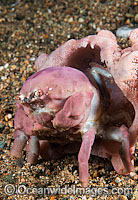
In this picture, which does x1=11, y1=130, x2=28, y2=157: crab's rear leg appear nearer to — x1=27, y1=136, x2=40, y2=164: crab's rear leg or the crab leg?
x1=27, y1=136, x2=40, y2=164: crab's rear leg

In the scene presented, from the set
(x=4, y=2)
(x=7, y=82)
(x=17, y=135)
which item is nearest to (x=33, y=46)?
(x=7, y=82)

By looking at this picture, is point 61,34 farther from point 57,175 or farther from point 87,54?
point 57,175

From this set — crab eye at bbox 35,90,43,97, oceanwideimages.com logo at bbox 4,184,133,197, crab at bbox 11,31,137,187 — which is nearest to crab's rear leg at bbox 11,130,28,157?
crab at bbox 11,31,137,187

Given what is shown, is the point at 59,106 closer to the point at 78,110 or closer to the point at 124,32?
the point at 78,110

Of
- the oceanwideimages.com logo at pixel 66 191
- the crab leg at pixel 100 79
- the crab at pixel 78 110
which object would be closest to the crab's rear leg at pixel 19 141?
the crab at pixel 78 110

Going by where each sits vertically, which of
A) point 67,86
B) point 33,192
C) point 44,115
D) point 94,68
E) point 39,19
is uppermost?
point 39,19

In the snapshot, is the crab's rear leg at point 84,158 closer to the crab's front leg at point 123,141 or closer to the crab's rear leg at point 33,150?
the crab's front leg at point 123,141
